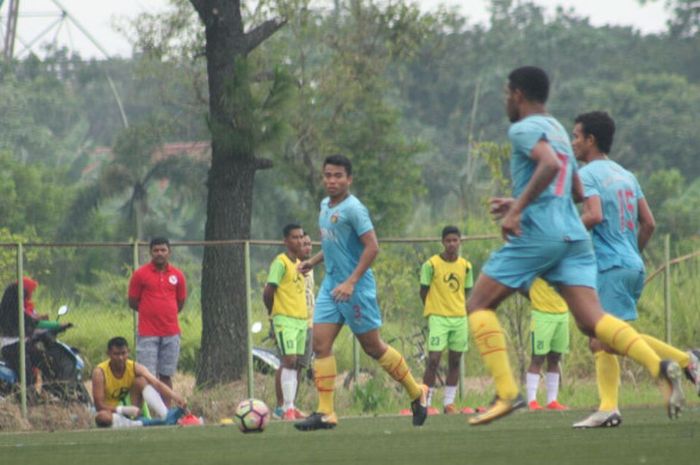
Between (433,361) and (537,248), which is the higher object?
(537,248)

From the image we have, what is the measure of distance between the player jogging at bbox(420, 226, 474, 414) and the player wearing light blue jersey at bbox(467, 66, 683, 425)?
8.39 meters

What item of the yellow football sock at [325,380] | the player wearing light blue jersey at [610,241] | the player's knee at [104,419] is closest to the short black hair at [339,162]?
the yellow football sock at [325,380]

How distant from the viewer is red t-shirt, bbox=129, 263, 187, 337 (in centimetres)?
1817

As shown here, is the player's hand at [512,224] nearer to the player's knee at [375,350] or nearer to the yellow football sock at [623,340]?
the yellow football sock at [623,340]

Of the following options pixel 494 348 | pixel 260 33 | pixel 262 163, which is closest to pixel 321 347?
pixel 494 348

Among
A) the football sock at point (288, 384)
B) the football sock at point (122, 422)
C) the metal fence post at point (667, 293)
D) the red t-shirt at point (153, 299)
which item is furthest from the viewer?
the metal fence post at point (667, 293)

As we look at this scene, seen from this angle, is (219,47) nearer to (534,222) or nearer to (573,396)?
(573,396)

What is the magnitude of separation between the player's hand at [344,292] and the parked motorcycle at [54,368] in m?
6.82

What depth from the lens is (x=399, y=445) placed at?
34.9 ft

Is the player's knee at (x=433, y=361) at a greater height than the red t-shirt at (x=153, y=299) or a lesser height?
lesser

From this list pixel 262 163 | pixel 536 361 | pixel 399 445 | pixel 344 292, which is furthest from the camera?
pixel 262 163

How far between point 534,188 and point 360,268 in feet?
9.63

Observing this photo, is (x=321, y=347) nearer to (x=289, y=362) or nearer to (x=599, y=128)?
(x=599, y=128)

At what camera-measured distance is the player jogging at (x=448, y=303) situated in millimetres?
18500
